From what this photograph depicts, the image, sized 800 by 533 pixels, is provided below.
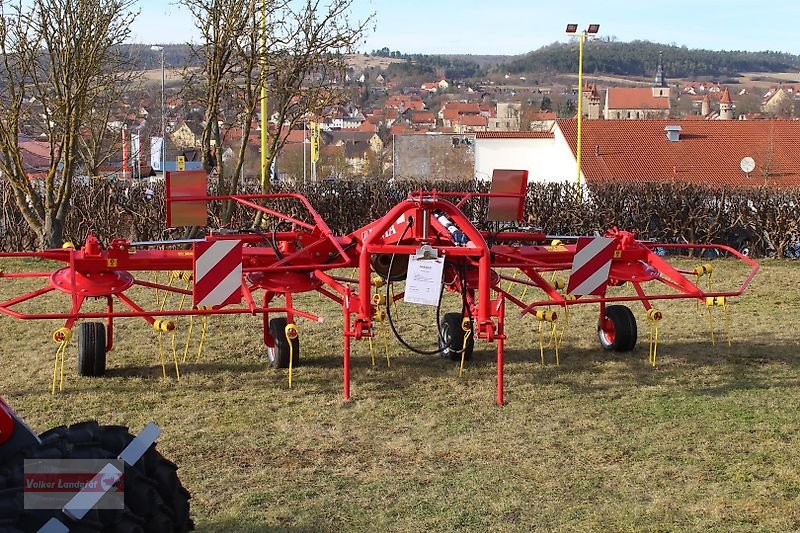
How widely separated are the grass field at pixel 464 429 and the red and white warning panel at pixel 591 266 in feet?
2.27

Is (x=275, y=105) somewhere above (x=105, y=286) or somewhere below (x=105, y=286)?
above

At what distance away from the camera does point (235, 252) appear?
698cm

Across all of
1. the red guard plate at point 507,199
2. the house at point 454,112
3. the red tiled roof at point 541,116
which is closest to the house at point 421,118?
the house at point 454,112

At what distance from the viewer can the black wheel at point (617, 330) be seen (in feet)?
27.8

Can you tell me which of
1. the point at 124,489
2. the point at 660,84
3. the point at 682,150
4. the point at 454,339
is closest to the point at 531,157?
the point at 682,150

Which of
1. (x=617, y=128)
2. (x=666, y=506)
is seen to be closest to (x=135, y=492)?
(x=666, y=506)

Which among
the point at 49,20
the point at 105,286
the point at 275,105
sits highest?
the point at 49,20

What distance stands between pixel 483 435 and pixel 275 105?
1151 cm

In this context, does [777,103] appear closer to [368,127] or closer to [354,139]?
[368,127]

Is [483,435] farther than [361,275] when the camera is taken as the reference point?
No

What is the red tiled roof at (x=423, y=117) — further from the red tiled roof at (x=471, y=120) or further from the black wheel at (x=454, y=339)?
the black wheel at (x=454, y=339)

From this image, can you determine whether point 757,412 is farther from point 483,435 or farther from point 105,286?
point 105,286

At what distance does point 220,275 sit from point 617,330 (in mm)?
3487

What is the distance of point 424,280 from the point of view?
267 inches
